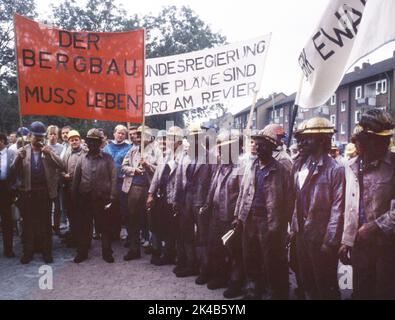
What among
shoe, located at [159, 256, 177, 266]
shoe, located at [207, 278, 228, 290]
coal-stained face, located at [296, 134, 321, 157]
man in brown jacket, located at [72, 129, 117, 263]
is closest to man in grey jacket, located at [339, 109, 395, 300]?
coal-stained face, located at [296, 134, 321, 157]

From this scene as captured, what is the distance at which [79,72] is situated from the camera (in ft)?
18.7

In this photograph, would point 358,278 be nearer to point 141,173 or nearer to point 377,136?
point 377,136

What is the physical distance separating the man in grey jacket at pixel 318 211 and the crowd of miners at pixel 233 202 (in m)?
0.01

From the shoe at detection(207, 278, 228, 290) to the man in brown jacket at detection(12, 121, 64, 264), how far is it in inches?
108

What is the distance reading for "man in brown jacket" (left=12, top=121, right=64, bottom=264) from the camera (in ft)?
21.2

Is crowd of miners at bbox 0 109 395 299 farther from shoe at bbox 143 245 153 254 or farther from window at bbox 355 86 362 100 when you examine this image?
window at bbox 355 86 362 100

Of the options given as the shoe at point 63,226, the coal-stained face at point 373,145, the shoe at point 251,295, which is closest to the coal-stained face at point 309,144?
the coal-stained face at point 373,145

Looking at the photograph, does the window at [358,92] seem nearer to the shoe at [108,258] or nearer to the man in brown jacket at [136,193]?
the man in brown jacket at [136,193]

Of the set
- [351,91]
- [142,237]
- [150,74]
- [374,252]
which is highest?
[351,91]

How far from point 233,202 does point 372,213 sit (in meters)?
2.07

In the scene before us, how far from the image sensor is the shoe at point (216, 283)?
17.3 feet
